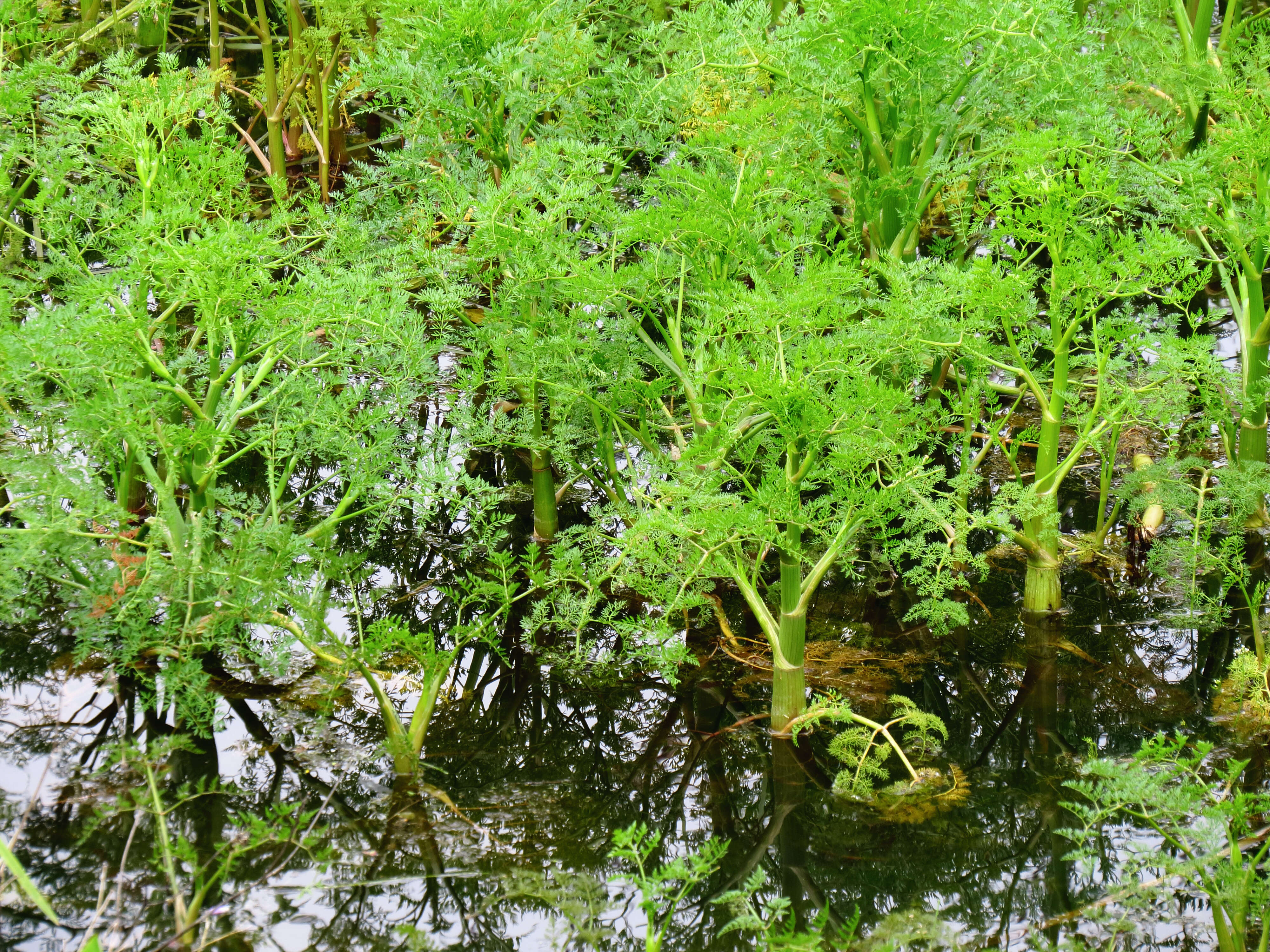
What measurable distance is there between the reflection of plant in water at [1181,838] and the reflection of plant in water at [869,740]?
0.38 m

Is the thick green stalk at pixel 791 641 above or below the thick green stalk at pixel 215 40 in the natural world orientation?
below

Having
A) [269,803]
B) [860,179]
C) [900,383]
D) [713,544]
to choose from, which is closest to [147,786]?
[269,803]

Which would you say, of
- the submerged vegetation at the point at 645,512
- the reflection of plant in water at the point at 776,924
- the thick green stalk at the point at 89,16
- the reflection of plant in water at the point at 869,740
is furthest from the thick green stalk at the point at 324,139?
the reflection of plant in water at the point at 776,924

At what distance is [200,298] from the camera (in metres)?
3.14

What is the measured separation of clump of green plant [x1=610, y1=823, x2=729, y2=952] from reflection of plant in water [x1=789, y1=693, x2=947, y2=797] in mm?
382

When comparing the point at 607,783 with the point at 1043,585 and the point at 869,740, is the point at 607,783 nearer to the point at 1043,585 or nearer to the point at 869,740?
the point at 869,740

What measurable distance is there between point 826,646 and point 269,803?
1.50 m

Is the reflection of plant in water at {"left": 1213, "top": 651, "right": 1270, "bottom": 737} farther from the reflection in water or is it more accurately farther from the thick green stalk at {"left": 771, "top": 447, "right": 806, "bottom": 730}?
the thick green stalk at {"left": 771, "top": 447, "right": 806, "bottom": 730}

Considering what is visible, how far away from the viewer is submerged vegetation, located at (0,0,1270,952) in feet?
8.90

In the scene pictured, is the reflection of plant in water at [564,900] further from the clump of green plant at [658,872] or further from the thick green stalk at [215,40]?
the thick green stalk at [215,40]

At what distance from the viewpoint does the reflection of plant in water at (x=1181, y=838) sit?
7.81 feet

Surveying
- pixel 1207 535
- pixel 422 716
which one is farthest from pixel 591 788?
pixel 1207 535

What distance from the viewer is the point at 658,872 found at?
2.49 meters

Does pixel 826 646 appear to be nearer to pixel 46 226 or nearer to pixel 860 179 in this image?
pixel 860 179
